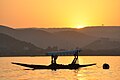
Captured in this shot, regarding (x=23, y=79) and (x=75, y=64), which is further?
(x=75, y=64)

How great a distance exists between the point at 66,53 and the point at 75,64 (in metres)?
5.85

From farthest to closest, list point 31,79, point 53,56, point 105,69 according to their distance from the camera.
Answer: point 105,69 → point 53,56 → point 31,79

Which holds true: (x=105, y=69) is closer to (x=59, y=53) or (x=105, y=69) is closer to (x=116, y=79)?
(x=59, y=53)

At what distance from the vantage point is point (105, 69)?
157 meters

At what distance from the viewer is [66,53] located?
134m

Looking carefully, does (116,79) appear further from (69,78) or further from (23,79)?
(23,79)

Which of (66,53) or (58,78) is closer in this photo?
(58,78)

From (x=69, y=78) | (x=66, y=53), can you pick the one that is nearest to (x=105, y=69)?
(x=66, y=53)

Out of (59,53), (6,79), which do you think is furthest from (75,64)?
(6,79)

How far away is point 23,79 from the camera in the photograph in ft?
367

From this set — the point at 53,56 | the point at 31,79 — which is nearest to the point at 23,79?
the point at 31,79

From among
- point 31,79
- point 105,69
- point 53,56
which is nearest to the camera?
point 31,79

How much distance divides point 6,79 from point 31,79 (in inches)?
215

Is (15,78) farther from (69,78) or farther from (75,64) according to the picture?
(75,64)
